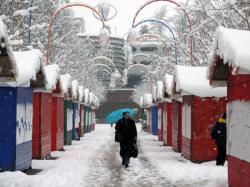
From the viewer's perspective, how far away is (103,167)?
672 inches

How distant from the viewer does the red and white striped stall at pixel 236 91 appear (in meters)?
9.66

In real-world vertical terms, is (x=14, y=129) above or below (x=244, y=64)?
below

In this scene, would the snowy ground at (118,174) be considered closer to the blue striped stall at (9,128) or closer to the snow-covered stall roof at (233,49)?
the blue striped stall at (9,128)

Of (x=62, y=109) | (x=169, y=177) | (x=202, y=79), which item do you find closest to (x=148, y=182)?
(x=169, y=177)

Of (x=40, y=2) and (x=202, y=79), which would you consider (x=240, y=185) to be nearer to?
(x=202, y=79)

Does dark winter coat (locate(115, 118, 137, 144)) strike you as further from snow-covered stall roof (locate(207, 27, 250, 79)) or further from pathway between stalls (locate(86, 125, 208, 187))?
snow-covered stall roof (locate(207, 27, 250, 79))

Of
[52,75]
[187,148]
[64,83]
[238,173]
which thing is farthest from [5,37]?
[64,83]

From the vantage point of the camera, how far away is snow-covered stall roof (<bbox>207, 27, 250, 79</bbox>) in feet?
29.9

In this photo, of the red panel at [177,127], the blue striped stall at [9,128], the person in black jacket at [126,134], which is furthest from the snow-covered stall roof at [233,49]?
the red panel at [177,127]

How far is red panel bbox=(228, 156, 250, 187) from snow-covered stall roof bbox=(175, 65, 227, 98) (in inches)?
240

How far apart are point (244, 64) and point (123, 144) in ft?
29.1

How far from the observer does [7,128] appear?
13992 mm

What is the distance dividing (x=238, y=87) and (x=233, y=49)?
185cm

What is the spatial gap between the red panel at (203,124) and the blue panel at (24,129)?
574 centimetres
